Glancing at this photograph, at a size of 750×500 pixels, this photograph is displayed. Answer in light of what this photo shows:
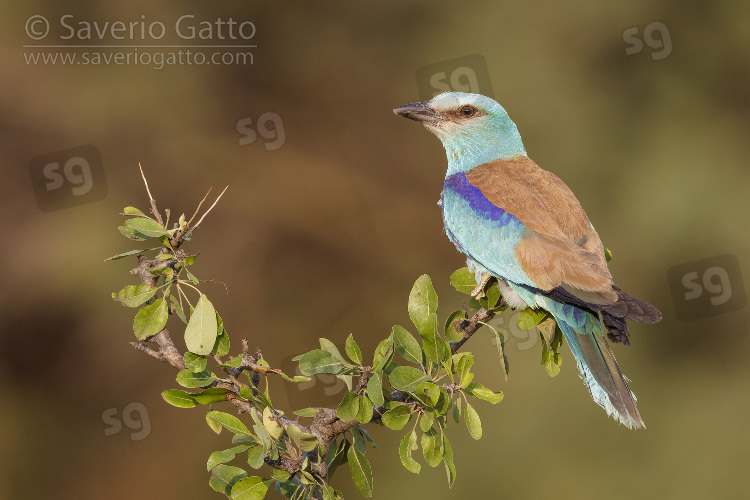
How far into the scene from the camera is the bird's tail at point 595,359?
280 centimetres

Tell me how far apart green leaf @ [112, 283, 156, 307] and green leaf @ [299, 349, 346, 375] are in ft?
1.46

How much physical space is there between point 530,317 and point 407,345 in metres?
0.72

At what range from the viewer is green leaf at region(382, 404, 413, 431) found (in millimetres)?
2402

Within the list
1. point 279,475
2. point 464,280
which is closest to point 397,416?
point 279,475

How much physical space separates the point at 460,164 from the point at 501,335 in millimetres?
1235

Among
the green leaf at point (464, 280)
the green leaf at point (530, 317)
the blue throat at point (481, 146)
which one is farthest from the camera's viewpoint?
the blue throat at point (481, 146)

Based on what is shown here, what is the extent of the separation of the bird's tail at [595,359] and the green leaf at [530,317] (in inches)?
3.6

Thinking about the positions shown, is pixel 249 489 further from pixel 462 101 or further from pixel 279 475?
pixel 462 101

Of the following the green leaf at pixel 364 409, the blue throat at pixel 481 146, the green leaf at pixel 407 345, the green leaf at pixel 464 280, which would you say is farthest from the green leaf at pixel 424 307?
the blue throat at pixel 481 146

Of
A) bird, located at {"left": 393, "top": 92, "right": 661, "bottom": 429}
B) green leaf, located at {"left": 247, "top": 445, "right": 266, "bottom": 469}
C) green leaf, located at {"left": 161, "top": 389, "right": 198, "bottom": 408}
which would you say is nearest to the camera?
green leaf, located at {"left": 247, "top": 445, "right": 266, "bottom": 469}

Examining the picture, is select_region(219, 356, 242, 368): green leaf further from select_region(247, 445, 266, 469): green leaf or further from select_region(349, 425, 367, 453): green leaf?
select_region(349, 425, 367, 453): green leaf

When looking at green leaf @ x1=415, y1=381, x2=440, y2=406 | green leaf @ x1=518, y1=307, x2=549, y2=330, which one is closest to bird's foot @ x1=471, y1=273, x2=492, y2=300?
green leaf @ x1=518, y1=307, x2=549, y2=330

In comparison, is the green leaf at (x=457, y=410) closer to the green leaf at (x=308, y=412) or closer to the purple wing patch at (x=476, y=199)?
the green leaf at (x=308, y=412)

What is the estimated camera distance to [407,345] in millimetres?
2482
